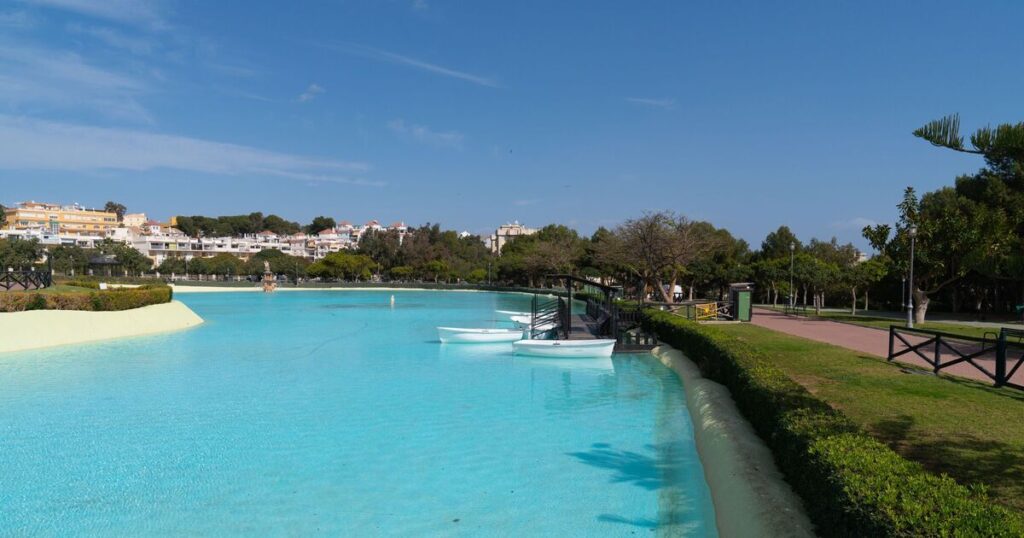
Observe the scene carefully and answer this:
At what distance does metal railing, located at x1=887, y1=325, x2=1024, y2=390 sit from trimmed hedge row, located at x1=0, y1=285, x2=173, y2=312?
2998cm

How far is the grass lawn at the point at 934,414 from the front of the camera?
19.4ft

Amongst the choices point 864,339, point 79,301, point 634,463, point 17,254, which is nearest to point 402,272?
point 17,254

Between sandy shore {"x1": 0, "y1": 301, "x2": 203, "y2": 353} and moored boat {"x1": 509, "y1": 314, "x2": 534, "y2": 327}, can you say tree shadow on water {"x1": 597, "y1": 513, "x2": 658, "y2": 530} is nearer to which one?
moored boat {"x1": 509, "y1": 314, "x2": 534, "y2": 327}

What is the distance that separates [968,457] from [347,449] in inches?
343

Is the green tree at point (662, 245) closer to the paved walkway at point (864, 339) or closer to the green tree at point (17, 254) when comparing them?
the paved walkway at point (864, 339)

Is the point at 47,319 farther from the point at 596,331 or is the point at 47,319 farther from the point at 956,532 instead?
the point at 956,532

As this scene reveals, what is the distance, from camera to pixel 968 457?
622 cm

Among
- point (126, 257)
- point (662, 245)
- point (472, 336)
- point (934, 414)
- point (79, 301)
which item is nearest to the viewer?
point (934, 414)

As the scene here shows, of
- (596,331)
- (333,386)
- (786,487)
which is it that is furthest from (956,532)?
(596,331)

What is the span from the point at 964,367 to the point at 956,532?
1086 cm

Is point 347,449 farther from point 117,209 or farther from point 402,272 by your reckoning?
point 117,209

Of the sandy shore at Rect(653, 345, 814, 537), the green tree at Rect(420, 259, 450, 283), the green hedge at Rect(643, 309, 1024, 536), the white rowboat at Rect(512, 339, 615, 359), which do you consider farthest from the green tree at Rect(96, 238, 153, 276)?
the green hedge at Rect(643, 309, 1024, 536)

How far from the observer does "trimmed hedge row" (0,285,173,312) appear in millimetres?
22875

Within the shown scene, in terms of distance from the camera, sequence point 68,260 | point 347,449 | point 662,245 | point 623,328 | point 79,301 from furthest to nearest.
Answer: point 68,260 → point 662,245 → point 79,301 → point 623,328 → point 347,449
